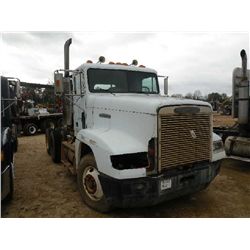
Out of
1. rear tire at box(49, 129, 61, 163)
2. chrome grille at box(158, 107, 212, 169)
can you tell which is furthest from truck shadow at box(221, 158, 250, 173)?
rear tire at box(49, 129, 61, 163)

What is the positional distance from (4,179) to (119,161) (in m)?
2.06

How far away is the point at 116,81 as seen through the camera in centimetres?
530

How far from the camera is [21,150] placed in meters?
9.97

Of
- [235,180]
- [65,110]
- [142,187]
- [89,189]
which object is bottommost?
[235,180]

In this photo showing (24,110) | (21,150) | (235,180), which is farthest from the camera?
(24,110)

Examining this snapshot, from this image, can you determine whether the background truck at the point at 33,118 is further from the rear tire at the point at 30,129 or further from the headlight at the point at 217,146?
the headlight at the point at 217,146

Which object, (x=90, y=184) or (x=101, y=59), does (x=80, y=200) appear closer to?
(x=90, y=184)

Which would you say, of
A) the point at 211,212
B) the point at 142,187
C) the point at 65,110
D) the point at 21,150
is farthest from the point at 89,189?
the point at 21,150

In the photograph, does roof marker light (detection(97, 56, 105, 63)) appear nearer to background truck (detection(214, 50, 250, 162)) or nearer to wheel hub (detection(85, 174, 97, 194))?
wheel hub (detection(85, 174, 97, 194))

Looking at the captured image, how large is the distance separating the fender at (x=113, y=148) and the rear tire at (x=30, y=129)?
40.4 feet

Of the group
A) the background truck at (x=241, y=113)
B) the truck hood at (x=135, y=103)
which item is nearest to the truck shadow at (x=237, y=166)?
the background truck at (x=241, y=113)

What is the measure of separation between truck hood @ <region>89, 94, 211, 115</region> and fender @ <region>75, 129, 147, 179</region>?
0.44 meters

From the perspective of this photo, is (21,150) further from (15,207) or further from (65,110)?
(15,207)

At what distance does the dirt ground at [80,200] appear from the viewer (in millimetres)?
4184
